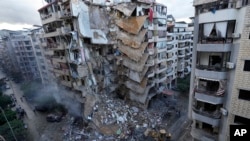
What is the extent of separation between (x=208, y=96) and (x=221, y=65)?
2.49 meters

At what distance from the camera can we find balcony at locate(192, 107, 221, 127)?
11.2 metres

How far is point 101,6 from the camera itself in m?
23.1

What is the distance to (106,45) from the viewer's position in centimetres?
2481

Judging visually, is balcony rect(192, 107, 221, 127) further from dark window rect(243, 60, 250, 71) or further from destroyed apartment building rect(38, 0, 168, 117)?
destroyed apartment building rect(38, 0, 168, 117)

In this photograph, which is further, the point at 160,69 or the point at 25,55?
the point at 25,55

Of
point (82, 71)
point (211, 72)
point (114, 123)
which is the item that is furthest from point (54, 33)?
point (211, 72)

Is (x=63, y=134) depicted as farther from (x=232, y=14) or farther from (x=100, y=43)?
(x=232, y=14)

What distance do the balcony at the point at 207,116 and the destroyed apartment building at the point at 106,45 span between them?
11791mm

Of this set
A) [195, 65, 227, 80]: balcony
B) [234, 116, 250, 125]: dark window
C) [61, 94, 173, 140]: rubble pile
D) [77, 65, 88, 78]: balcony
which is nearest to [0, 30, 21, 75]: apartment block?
[77, 65, 88, 78]: balcony

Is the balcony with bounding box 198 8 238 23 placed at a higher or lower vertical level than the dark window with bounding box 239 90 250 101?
higher

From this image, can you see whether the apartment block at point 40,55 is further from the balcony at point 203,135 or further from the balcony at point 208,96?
the balcony at point 208,96

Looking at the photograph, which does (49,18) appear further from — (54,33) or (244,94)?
(244,94)

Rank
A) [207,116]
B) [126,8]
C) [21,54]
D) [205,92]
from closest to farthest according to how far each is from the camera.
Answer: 1. [205,92]
2. [207,116]
3. [126,8]
4. [21,54]

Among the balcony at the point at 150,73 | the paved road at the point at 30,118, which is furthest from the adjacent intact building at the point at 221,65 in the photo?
the paved road at the point at 30,118
